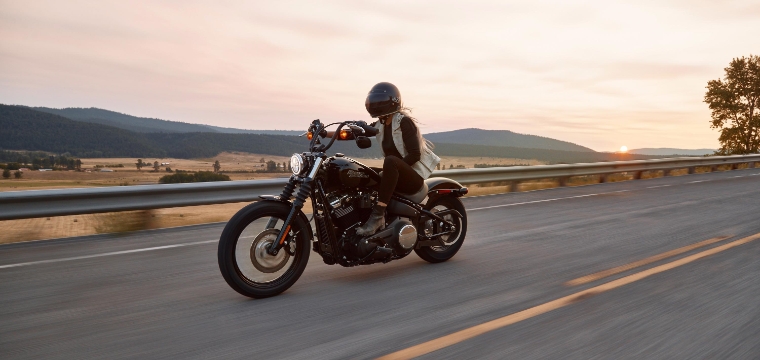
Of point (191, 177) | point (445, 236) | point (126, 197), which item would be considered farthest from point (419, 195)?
point (191, 177)

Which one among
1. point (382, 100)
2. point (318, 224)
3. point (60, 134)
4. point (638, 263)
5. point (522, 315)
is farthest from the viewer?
point (60, 134)

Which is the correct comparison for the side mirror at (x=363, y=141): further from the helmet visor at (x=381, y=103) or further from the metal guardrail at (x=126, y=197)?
the metal guardrail at (x=126, y=197)

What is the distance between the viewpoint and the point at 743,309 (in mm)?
4938

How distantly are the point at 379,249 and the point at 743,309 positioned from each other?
3.05 metres

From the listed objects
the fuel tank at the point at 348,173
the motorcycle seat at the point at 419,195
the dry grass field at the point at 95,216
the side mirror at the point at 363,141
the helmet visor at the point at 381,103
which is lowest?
the dry grass field at the point at 95,216

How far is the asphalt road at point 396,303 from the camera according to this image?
13.1 ft

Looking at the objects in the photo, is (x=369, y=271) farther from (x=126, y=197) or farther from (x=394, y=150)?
(x=126, y=197)

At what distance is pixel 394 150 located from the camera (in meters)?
6.18

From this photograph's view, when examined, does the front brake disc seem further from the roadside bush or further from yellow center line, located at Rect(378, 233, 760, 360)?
the roadside bush

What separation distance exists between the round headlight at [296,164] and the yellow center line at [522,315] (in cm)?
188

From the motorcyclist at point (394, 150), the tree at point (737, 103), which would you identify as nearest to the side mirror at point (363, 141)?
the motorcyclist at point (394, 150)

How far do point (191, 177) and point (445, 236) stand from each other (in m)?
5.07

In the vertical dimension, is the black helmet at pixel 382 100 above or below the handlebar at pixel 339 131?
above

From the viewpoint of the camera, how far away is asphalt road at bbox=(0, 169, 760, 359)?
4.00 meters
